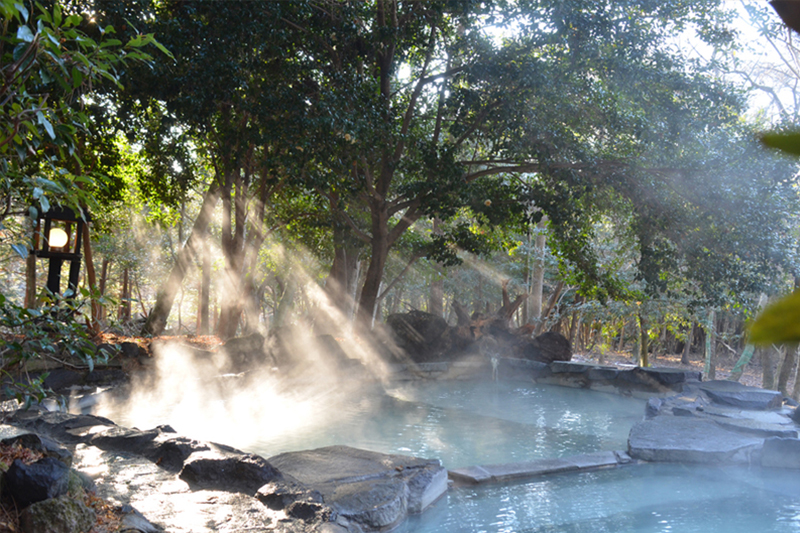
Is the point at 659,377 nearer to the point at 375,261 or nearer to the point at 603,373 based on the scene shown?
the point at 603,373

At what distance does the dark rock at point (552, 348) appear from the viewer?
42.5 ft

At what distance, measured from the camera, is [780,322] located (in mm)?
285

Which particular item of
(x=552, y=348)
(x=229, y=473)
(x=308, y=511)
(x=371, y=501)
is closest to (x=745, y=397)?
(x=552, y=348)

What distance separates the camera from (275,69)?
9.59m

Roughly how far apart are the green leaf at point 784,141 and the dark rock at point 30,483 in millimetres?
3599

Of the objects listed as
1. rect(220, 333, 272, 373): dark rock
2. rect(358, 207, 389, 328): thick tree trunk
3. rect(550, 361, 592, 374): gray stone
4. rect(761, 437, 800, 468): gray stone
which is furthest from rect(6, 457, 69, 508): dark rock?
rect(550, 361, 592, 374): gray stone

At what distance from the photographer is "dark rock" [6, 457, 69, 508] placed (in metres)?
3.04

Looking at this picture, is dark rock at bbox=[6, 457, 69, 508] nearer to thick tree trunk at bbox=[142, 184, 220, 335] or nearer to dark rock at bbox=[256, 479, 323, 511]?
dark rock at bbox=[256, 479, 323, 511]

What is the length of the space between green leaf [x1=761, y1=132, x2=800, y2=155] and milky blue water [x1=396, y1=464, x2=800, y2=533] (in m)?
4.57

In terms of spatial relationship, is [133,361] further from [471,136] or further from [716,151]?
[716,151]

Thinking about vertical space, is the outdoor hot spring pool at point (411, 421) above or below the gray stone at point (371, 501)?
below

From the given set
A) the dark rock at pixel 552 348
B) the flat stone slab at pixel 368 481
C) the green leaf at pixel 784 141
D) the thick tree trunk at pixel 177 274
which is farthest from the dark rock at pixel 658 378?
the green leaf at pixel 784 141

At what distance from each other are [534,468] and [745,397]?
5.09 m

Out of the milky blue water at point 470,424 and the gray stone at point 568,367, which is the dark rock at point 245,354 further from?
the gray stone at point 568,367
